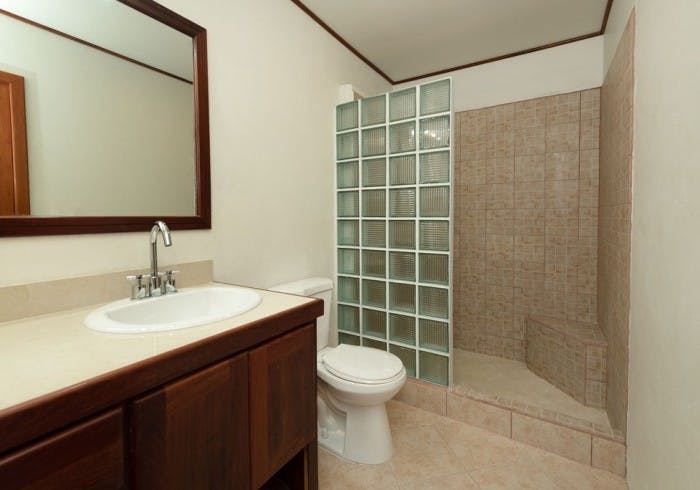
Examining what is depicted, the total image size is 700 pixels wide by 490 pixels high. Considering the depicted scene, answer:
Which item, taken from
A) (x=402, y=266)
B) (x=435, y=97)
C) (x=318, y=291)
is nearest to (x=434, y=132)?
(x=435, y=97)

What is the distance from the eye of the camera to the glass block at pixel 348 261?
231cm

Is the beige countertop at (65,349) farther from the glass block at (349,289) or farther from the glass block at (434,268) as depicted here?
the glass block at (349,289)

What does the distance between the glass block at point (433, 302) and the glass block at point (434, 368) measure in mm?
246

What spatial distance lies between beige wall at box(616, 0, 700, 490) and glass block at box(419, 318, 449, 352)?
82 cm

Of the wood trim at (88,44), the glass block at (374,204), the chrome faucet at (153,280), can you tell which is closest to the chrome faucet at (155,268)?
the chrome faucet at (153,280)

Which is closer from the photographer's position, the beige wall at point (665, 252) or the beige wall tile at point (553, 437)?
the beige wall at point (665, 252)

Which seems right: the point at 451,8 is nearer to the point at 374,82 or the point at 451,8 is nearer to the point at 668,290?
the point at 374,82

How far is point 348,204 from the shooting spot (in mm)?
2322

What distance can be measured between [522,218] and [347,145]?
1.43 meters

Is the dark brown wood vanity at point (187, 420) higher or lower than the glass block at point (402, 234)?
lower

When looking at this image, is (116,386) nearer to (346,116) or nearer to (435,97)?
(435,97)

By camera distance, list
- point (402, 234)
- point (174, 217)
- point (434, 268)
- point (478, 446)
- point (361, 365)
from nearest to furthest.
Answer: point (174, 217) < point (361, 365) < point (478, 446) < point (434, 268) < point (402, 234)

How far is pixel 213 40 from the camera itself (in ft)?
4.92

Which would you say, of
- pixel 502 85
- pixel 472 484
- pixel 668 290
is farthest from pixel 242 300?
pixel 502 85
